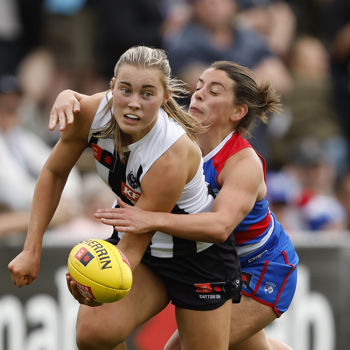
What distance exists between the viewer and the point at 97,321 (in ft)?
13.7

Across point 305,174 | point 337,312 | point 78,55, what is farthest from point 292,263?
point 78,55

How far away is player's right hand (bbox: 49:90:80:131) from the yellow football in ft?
1.91

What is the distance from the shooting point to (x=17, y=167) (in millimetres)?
7375

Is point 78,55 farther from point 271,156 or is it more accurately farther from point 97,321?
point 97,321

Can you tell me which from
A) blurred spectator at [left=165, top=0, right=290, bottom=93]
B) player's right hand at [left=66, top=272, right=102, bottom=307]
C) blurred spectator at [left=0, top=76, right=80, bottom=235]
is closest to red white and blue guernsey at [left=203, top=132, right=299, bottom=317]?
player's right hand at [left=66, top=272, right=102, bottom=307]

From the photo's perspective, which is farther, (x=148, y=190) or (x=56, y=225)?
(x=56, y=225)

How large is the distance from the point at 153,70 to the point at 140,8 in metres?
5.04

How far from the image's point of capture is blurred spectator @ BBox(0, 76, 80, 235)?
23.0 ft

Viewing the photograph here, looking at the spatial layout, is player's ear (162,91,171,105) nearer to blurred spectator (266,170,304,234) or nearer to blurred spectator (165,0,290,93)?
blurred spectator (266,170,304,234)

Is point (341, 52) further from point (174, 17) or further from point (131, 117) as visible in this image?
point (131, 117)

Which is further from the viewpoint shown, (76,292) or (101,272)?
(76,292)

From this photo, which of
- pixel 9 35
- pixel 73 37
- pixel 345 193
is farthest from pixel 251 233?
pixel 73 37

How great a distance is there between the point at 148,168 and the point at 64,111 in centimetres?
49

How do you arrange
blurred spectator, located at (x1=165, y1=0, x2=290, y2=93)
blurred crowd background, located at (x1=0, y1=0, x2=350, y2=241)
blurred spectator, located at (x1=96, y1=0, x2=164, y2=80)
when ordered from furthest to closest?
blurred spectator, located at (x1=96, y1=0, x2=164, y2=80)
blurred spectator, located at (x1=165, y1=0, x2=290, y2=93)
blurred crowd background, located at (x1=0, y1=0, x2=350, y2=241)
